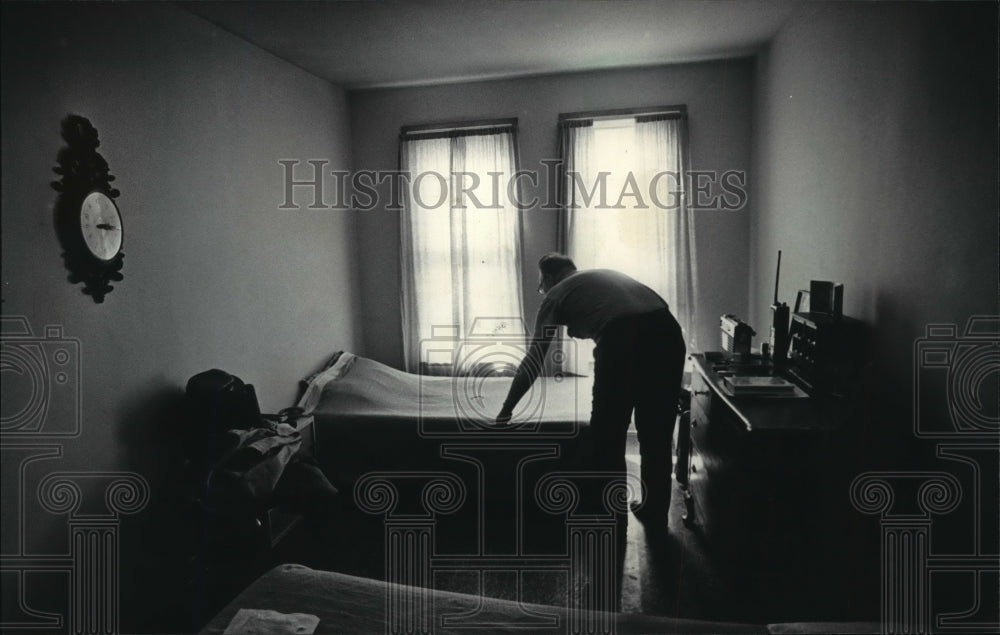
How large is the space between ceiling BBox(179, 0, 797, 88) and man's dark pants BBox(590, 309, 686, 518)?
5.98ft

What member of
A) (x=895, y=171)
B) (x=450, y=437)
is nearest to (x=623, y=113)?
(x=895, y=171)

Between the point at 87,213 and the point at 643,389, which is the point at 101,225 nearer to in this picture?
the point at 87,213

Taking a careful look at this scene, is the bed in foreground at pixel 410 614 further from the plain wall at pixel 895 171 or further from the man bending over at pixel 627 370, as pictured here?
the man bending over at pixel 627 370

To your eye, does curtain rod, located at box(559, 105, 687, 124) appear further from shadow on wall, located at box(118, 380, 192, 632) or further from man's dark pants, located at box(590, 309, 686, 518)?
shadow on wall, located at box(118, 380, 192, 632)

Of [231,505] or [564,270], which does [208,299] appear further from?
[564,270]

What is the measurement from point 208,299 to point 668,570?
Answer: 8.99 ft

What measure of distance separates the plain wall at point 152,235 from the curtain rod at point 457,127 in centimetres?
98

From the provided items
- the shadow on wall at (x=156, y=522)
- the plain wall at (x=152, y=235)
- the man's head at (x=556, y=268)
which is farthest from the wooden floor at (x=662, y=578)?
the man's head at (x=556, y=268)

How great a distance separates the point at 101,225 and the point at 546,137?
3.26 metres

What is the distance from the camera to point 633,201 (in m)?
4.66

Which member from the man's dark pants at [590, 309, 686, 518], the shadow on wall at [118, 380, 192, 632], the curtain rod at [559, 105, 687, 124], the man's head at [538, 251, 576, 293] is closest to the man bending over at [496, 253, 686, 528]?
the man's dark pants at [590, 309, 686, 518]

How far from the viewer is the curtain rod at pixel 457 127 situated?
4836mm

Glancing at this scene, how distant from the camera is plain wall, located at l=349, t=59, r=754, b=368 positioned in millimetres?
4566

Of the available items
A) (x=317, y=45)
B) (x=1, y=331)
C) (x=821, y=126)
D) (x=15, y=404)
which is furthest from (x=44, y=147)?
(x=821, y=126)
